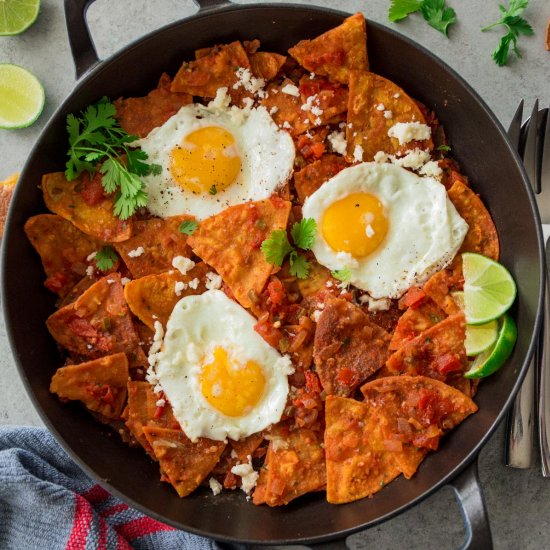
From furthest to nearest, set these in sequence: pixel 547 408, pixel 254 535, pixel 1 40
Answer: pixel 1 40, pixel 547 408, pixel 254 535

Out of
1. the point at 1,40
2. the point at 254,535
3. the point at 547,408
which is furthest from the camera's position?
the point at 1,40

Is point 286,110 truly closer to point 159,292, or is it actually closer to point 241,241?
point 241,241

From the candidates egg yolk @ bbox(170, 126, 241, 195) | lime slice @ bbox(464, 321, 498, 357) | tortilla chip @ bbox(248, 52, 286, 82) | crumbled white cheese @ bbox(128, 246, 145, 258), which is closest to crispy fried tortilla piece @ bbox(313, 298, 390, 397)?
lime slice @ bbox(464, 321, 498, 357)

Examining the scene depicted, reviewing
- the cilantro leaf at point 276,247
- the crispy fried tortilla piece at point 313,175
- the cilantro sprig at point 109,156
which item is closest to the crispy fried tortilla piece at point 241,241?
the cilantro leaf at point 276,247

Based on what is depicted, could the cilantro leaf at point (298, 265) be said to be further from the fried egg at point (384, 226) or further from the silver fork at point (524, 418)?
the silver fork at point (524, 418)

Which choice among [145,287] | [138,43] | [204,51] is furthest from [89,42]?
[145,287]

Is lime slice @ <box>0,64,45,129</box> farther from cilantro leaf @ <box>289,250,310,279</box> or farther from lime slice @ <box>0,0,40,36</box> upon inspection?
cilantro leaf @ <box>289,250,310,279</box>

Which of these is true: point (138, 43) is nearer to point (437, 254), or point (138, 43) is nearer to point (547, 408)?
point (437, 254)
